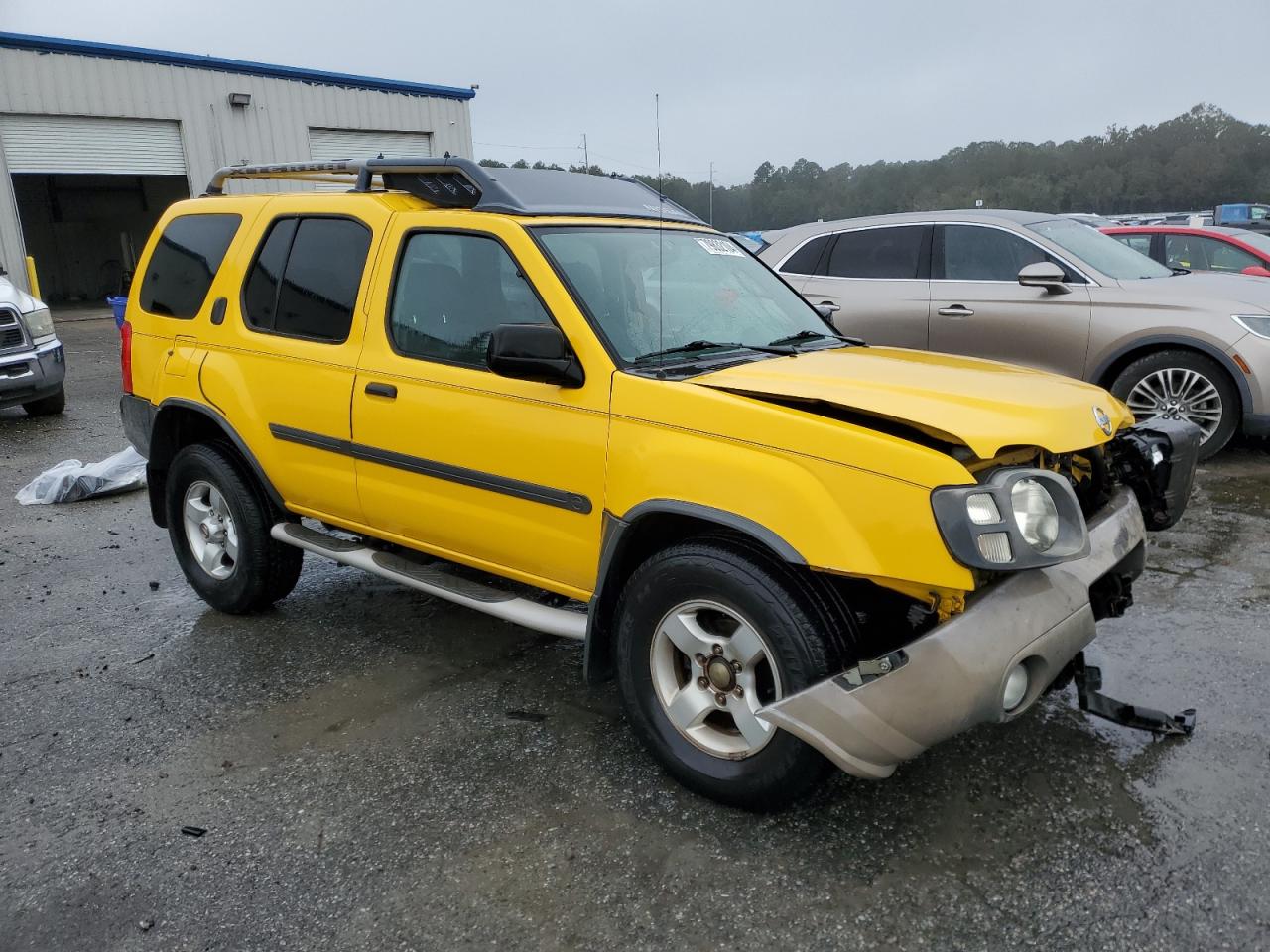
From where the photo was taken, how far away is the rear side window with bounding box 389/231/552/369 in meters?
3.43

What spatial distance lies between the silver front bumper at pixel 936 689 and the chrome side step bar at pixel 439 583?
92cm

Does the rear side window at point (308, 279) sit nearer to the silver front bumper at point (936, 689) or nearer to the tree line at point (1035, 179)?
the tree line at point (1035, 179)

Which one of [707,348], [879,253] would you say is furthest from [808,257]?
[707,348]

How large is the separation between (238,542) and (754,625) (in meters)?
2.78

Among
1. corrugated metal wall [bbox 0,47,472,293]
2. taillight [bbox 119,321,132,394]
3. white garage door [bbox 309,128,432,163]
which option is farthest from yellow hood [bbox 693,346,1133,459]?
white garage door [bbox 309,128,432,163]

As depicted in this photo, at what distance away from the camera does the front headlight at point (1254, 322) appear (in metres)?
6.58

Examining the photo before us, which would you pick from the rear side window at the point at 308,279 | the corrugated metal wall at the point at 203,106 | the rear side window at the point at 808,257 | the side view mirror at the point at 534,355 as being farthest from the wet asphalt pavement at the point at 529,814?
the corrugated metal wall at the point at 203,106

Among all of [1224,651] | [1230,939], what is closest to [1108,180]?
[1224,651]

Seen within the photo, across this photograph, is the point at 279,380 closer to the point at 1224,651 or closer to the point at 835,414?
the point at 835,414

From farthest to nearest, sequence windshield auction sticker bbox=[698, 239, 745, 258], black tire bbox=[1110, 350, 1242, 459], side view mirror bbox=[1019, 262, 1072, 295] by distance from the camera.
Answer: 1. black tire bbox=[1110, 350, 1242, 459]
2. side view mirror bbox=[1019, 262, 1072, 295]
3. windshield auction sticker bbox=[698, 239, 745, 258]

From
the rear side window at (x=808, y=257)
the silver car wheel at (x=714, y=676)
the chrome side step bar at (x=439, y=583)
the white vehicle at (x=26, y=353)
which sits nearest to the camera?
the silver car wheel at (x=714, y=676)

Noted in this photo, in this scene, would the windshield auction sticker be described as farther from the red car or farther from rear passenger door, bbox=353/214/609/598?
the red car

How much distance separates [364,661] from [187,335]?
5.81 feet

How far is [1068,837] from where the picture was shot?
9.06ft
